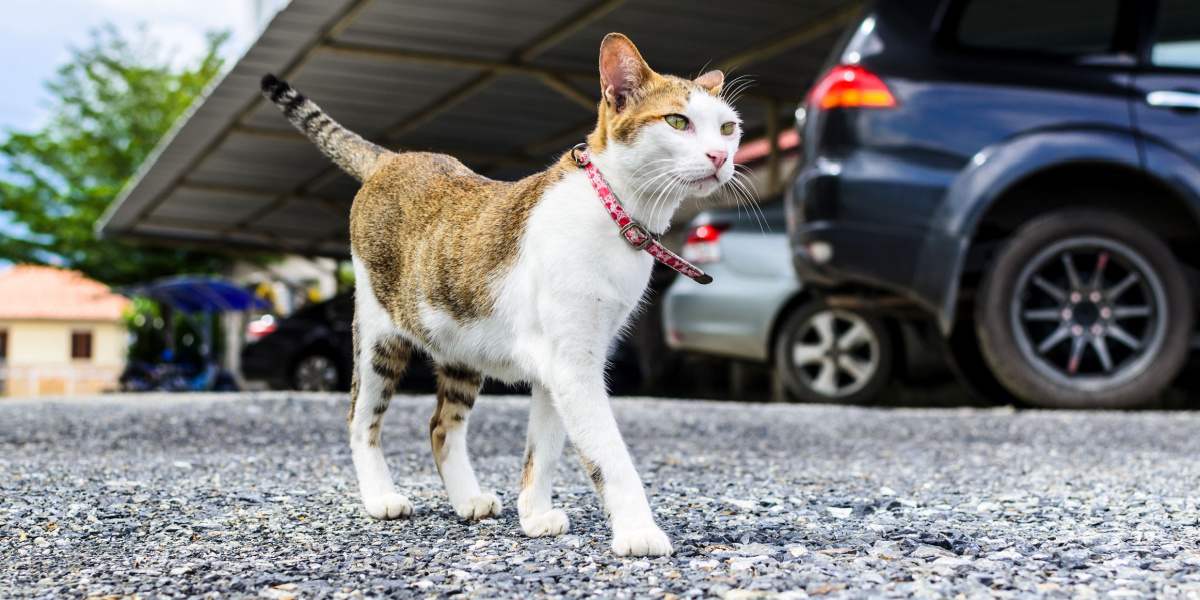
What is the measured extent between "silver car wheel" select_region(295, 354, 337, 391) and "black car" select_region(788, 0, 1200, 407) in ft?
28.0

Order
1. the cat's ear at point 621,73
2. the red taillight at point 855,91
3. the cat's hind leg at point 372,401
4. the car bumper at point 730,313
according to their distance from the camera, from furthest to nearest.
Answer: the car bumper at point 730,313
the red taillight at point 855,91
the cat's hind leg at point 372,401
the cat's ear at point 621,73

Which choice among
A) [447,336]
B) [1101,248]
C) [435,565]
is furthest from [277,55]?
[435,565]

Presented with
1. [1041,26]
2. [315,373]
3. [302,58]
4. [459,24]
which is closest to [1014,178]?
[1041,26]

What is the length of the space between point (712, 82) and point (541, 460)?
106cm

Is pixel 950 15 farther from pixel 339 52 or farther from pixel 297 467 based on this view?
pixel 339 52

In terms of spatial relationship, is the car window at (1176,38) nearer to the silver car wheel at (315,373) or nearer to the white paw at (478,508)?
the white paw at (478,508)

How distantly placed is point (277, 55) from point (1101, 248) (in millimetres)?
7390

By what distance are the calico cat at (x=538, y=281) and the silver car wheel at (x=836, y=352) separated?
186 inches

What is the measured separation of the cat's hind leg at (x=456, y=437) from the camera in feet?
10.6

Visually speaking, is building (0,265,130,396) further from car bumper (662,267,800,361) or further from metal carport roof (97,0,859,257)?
car bumper (662,267,800,361)

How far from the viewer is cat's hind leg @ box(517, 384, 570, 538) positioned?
2.97 m

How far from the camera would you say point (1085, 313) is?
621 centimetres

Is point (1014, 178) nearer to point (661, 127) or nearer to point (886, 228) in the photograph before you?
point (886, 228)

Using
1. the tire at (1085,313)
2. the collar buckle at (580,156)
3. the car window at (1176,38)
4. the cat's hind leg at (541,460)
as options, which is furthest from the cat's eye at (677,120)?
the car window at (1176,38)
